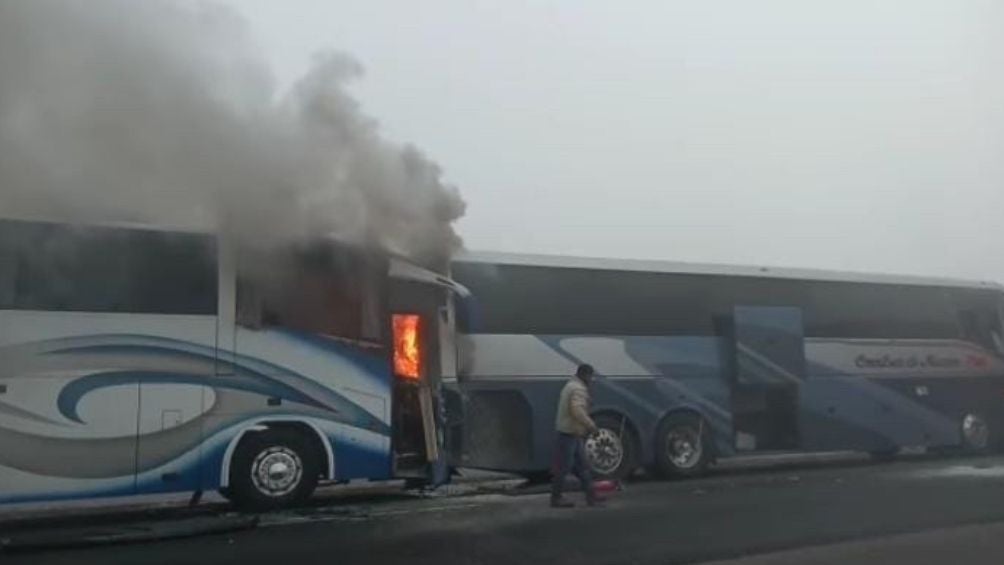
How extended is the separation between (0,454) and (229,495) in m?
2.10

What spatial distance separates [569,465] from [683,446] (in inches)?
158

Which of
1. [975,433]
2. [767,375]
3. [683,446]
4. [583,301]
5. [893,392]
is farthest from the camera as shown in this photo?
[975,433]

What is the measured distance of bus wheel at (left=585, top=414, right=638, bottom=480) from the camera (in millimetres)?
13680

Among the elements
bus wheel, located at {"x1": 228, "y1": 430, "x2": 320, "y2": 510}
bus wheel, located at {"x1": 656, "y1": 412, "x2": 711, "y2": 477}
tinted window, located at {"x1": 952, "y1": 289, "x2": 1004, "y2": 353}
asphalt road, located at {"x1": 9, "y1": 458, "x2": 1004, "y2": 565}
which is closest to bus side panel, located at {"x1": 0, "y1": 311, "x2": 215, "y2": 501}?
bus wheel, located at {"x1": 228, "y1": 430, "x2": 320, "y2": 510}

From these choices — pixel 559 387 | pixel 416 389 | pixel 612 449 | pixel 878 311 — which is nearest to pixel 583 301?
pixel 559 387

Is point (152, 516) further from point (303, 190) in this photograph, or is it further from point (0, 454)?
point (303, 190)

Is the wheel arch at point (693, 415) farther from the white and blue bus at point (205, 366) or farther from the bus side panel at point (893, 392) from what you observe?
the white and blue bus at point (205, 366)

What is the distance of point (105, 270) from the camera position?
973 cm

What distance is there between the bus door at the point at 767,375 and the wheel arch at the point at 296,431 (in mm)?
6914

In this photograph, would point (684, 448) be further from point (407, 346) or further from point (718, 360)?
point (407, 346)

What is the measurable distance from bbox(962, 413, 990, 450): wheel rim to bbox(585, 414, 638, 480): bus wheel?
6.83 meters

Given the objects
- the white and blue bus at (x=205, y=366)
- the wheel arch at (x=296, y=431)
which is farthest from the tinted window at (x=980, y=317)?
the wheel arch at (x=296, y=431)

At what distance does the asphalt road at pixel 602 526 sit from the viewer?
25.8 ft

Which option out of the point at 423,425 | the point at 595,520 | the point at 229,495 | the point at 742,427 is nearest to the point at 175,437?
the point at 229,495
